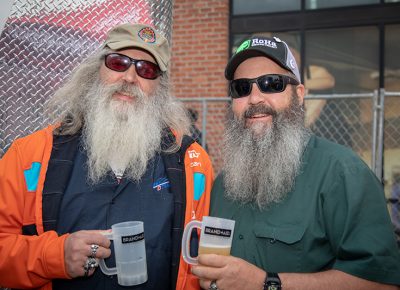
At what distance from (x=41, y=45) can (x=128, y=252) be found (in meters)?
1.76

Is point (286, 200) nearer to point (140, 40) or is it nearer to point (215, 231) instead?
point (215, 231)

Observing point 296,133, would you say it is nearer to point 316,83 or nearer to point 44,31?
point 44,31

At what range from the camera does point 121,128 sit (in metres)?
2.90

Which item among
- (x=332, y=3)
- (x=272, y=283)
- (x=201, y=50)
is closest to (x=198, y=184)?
(x=272, y=283)

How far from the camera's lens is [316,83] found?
754cm

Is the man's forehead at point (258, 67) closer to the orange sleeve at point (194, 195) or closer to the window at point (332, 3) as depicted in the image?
the orange sleeve at point (194, 195)

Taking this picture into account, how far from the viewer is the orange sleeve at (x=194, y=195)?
2.55m

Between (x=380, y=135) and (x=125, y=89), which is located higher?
(x=125, y=89)

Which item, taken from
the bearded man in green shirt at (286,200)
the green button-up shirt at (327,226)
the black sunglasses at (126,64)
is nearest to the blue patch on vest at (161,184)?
the bearded man in green shirt at (286,200)

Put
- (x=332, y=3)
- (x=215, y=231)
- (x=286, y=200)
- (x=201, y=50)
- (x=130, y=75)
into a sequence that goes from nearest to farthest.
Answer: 1. (x=215, y=231)
2. (x=286, y=200)
3. (x=130, y=75)
4. (x=332, y=3)
5. (x=201, y=50)

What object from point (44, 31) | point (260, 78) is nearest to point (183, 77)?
point (44, 31)

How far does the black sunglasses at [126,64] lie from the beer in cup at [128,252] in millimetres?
1138

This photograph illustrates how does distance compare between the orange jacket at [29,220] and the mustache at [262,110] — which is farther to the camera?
the mustache at [262,110]

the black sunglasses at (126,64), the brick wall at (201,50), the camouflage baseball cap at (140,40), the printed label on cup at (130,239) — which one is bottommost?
the printed label on cup at (130,239)
